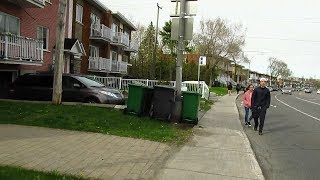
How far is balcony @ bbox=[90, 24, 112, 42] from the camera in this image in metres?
34.4

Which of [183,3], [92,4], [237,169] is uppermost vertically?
[92,4]

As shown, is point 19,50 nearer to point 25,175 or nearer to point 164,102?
point 164,102

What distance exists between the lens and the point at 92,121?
1172 centimetres

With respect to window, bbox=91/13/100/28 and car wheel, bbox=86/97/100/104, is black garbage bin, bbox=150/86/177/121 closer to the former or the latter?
car wheel, bbox=86/97/100/104

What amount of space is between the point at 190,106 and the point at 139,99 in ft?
5.38

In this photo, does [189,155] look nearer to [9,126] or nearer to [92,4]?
[9,126]

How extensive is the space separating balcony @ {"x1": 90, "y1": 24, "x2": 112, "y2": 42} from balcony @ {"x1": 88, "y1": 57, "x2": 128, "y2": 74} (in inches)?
68.4

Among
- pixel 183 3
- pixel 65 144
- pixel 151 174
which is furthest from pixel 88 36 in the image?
pixel 151 174

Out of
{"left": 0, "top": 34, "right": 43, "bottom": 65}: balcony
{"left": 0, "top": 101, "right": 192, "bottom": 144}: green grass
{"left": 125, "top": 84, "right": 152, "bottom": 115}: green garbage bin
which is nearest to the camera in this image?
{"left": 0, "top": 101, "right": 192, "bottom": 144}: green grass

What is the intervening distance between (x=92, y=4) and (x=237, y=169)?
95.0 ft

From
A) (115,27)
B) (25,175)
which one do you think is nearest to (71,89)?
(25,175)

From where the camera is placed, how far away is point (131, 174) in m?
Answer: 6.60

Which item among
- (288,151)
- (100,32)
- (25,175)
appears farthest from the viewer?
(100,32)

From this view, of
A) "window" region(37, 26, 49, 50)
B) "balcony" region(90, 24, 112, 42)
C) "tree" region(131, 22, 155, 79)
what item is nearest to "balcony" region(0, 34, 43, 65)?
"window" region(37, 26, 49, 50)
